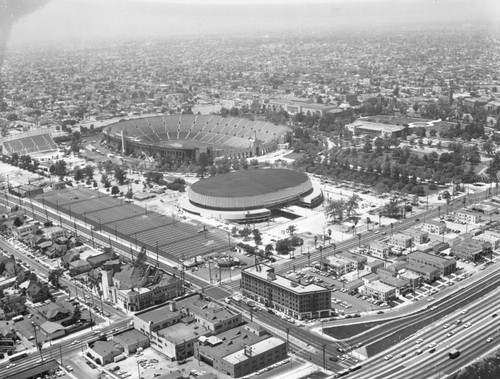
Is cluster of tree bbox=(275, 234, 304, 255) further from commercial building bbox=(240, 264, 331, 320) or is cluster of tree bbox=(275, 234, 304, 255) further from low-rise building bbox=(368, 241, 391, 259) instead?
commercial building bbox=(240, 264, 331, 320)

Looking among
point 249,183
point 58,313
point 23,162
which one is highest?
point 249,183

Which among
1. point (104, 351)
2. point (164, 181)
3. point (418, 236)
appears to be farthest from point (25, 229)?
point (418, 236)

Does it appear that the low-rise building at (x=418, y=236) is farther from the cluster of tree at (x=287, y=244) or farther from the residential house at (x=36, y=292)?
the residential house at (x=36, y=292)

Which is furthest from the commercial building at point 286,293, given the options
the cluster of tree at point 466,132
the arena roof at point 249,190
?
the cluster of tree at point 466,132

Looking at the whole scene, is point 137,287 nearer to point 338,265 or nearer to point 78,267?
point 78,267

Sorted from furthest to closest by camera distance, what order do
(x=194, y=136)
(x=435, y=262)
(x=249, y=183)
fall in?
1. (x=194, y=136)
2. (x=249, y=183)
3. (x=435, y=262)

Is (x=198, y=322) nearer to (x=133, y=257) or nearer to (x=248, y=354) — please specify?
(x=248, y=354)

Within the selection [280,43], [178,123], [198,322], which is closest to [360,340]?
[198,322]

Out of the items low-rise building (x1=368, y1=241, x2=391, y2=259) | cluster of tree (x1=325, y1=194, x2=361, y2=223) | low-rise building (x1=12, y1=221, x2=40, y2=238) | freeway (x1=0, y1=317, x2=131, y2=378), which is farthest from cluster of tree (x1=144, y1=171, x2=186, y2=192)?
freeway (x1=0, y1=317, x2=131, y2=378)
